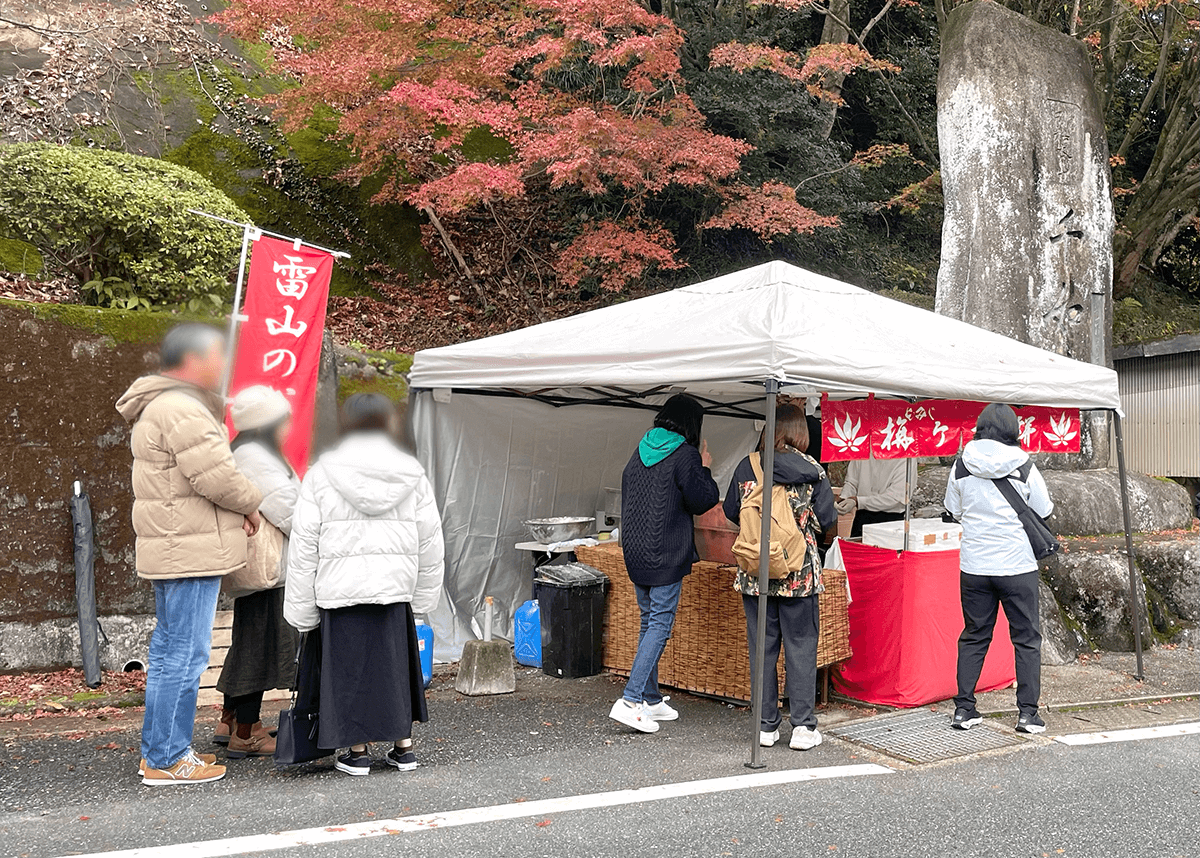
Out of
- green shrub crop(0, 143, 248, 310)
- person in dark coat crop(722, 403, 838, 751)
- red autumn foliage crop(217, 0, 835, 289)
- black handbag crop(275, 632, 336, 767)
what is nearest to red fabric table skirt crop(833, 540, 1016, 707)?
person in dark coat crop(722, 403, 838, 751)

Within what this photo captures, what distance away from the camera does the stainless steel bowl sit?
7.63m

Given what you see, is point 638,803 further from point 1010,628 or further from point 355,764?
point 1010,628

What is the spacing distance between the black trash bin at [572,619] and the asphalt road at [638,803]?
1268 mm

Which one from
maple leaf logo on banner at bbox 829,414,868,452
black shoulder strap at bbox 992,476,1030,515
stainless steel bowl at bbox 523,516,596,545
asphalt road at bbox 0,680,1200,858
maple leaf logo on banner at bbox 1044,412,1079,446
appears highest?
maple leaf logo on banner at bbox 1044,412,1079,446

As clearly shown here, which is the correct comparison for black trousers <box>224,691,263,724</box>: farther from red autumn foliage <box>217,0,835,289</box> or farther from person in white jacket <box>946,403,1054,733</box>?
red autumn foliage <box>217,0,835,289</box>

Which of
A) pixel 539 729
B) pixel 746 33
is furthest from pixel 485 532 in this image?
pixel 746 33

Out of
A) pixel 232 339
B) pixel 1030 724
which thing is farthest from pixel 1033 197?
pixel 232 339

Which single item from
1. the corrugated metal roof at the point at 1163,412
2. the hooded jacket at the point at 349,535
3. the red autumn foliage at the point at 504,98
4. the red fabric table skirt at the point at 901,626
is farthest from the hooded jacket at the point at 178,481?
the corrugated metal roof at the point at 1163,412

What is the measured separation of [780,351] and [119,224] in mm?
4735

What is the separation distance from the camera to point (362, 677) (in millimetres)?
4488

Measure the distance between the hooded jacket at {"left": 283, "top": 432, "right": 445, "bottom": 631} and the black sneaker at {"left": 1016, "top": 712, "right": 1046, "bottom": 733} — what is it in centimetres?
364

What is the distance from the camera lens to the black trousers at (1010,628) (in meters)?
5.56

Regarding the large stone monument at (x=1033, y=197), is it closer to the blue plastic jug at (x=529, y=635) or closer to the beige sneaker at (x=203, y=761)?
the blue plastic jug at (x=529, y=635)

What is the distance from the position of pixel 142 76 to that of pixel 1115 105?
15319mm
